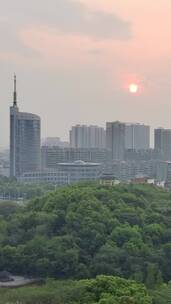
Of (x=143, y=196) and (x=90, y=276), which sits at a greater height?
(x=143, y=196)

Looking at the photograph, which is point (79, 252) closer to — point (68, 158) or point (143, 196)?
point (143, 196)

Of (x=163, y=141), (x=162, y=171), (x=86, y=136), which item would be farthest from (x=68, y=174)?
(x=86, y=136)

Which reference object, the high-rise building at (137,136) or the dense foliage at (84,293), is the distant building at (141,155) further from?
the dense foliage at (84,293)

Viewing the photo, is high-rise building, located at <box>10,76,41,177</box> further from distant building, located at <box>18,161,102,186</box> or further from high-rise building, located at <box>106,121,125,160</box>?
high-rise building, located at <box>106,121,125,160</box>

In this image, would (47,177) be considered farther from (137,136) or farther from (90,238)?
(90,238)

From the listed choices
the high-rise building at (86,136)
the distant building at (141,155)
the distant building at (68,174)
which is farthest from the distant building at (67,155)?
the high-rise building at (86,136)

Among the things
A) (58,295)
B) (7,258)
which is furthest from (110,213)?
(58,295)
